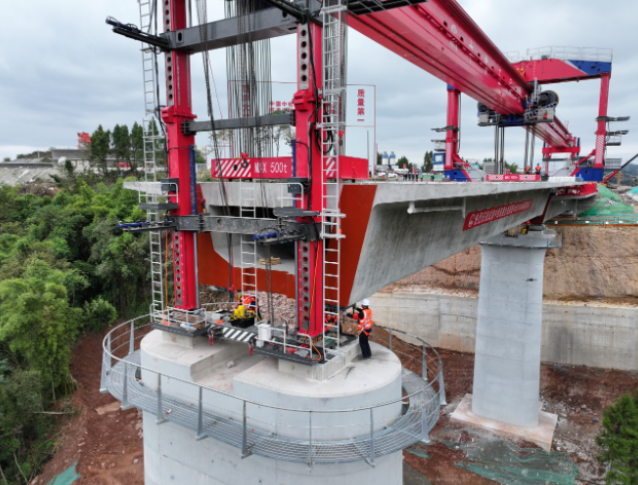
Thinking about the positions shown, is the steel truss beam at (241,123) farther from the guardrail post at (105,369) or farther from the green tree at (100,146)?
the green tree at (100,146)

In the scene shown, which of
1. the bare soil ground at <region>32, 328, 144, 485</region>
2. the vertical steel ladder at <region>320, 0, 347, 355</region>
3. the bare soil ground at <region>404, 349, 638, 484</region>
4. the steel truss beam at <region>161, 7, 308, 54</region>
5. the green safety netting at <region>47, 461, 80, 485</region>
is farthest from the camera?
the bare soil ground at <region>32, 328, 144, 485</region>

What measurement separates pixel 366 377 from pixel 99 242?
32306mm

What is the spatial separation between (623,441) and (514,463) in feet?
21.5

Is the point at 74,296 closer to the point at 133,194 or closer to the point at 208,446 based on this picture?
the point at 133,194

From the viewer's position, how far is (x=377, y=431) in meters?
7.88

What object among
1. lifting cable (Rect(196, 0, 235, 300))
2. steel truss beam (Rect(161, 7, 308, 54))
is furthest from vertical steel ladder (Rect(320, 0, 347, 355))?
lifting cable (Rect(196, 0, 235, 300))

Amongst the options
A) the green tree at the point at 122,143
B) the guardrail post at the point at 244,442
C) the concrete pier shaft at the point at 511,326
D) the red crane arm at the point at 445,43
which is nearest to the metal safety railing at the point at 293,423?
the guardrail post at the point at 244,442

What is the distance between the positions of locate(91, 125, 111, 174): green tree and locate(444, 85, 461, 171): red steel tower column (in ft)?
156

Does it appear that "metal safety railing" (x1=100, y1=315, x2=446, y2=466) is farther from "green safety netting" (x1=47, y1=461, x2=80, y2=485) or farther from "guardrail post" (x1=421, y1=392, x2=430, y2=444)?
"green safety netting" (x1=47, y1=461, x2=80, y2=485)

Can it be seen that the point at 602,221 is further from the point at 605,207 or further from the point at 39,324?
the point at 39,324

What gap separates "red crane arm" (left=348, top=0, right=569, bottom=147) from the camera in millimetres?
10930

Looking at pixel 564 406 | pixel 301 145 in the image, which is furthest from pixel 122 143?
pixel 301 145

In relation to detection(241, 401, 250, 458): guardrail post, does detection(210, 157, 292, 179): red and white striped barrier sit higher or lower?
higher

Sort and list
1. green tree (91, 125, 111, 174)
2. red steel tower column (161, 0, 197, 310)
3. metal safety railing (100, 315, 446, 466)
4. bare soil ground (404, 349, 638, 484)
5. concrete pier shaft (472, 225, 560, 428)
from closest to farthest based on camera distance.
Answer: metal safety railing (100, 315, 446, 466)
red steel tower column (161, 0, 197, 310)
bare soil ground (404, 349, 638, 484)
concrete pier shaft (472, 225, 560, 428)
green tree (91, 125, 111, 174)
